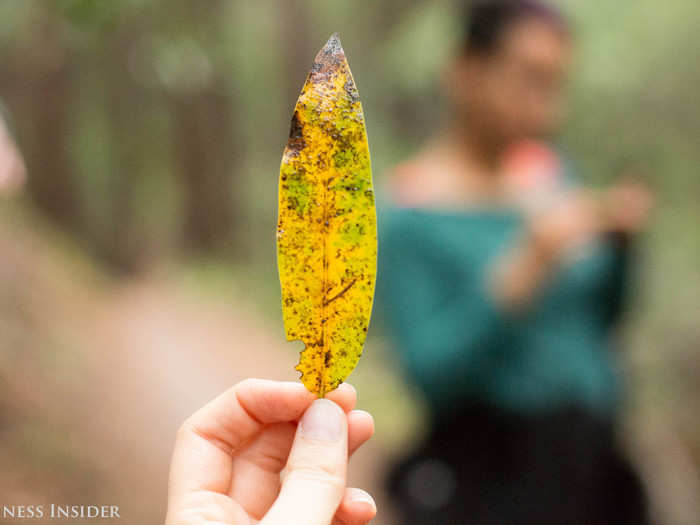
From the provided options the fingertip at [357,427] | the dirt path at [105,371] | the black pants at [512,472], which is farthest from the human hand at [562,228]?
the dirt path at [105,371]

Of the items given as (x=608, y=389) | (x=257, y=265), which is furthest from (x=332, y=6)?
(x=608, y=389)

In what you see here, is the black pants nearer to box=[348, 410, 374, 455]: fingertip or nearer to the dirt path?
box=[348, 410, 374, 455]: fingertip

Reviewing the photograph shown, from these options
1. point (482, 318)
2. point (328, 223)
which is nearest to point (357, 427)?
point (328, 223)

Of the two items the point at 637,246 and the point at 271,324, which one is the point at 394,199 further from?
the point at 271,324

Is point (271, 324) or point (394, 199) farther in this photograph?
point (271, 324)

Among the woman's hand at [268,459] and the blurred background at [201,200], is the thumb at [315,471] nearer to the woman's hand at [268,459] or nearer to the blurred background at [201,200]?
the woman's hand at [268,459]

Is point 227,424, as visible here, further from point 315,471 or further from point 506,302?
point 506,302
